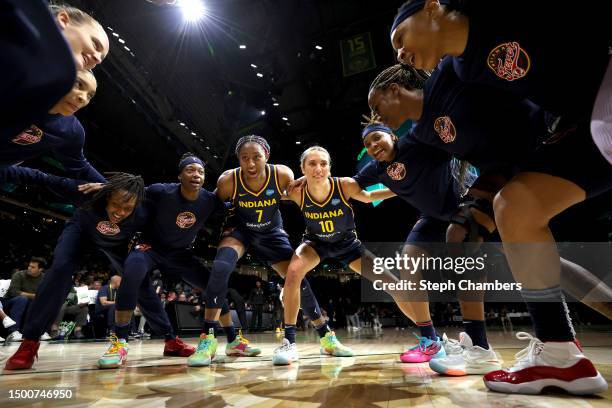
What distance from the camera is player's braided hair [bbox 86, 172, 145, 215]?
2426 millimetres

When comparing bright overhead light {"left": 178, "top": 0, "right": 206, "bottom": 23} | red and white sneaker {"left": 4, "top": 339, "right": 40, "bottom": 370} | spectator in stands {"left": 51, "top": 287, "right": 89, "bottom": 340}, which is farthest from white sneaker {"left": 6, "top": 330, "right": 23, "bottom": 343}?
bright overhead light {"left": 178, "top": 0, "right": 206, "bottom": 23}

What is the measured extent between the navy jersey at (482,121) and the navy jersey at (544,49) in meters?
0.27

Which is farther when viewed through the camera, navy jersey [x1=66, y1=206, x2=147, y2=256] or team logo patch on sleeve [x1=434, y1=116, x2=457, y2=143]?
navy jersey [x1=66, y1=206, x2=147, y2=256]

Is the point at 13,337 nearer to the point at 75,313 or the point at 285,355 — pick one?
the point at 75,313

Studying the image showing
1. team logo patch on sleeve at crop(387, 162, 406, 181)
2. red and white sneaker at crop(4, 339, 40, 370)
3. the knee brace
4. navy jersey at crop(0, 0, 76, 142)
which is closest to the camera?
navy jersey at crop(0, 0, 76, 142)

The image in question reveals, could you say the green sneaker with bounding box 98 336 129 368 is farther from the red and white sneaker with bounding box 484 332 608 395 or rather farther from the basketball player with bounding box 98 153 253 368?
the red and white sneaker with bounding box 484 332 608 395

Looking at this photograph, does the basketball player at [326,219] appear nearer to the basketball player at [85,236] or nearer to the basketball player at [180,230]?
the basketball player at [180,230]

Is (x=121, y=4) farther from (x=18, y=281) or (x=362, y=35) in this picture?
(x=18, y=281)

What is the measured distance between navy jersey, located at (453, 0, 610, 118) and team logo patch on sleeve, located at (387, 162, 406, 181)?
1.18 m

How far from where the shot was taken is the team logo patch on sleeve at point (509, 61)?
43.3 inches

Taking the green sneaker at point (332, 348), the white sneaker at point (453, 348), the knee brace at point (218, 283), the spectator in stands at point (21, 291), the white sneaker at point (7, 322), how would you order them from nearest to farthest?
the white sneaker at point (453, 348) < the knee brace at point (218, 283) < the green sneaker at point (332, 348) < the white sneaker at point (7, 322) < the spectator in stands at point (21, 291)

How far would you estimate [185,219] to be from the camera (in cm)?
277

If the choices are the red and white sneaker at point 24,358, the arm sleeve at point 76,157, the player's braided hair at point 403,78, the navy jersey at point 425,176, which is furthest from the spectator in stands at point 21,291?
the player's braided hair at point 403,78

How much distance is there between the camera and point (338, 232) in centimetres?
275
